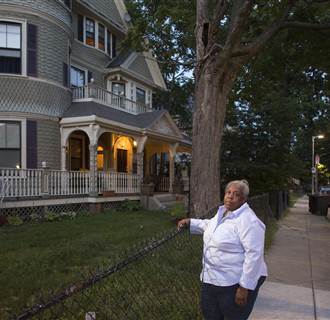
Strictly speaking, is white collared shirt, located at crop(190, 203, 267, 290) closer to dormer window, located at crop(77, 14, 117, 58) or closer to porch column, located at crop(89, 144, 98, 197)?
porch column, located at crop(89, 144, 98, 197)

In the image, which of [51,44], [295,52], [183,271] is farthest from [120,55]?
[183,271]

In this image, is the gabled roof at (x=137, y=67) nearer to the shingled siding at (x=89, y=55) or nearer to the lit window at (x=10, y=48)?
the shingled siding at (x=89, y=55)

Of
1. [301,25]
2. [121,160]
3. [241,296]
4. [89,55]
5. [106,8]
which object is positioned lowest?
[241,296]

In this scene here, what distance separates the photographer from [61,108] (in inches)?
682

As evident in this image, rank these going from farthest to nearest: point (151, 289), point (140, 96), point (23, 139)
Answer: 1. point (140, 96)
2. point (23, 139)
3. point (151, 289)

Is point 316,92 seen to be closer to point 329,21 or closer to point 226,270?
point 329,21

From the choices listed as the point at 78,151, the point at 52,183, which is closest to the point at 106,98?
the point at 78,151

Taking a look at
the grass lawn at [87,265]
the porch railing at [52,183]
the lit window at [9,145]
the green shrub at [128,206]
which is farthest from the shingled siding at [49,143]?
the grass lawn at [87,265]

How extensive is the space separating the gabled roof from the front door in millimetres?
3985

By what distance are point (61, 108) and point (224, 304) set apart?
14748 millimetres

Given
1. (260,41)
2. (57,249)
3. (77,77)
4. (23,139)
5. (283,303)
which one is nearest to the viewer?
(283,303)

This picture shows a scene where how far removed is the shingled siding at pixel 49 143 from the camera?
16.3 metres

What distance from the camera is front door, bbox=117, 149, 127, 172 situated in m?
22.5

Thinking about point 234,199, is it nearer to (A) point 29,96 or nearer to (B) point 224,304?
(B) point 224,304
